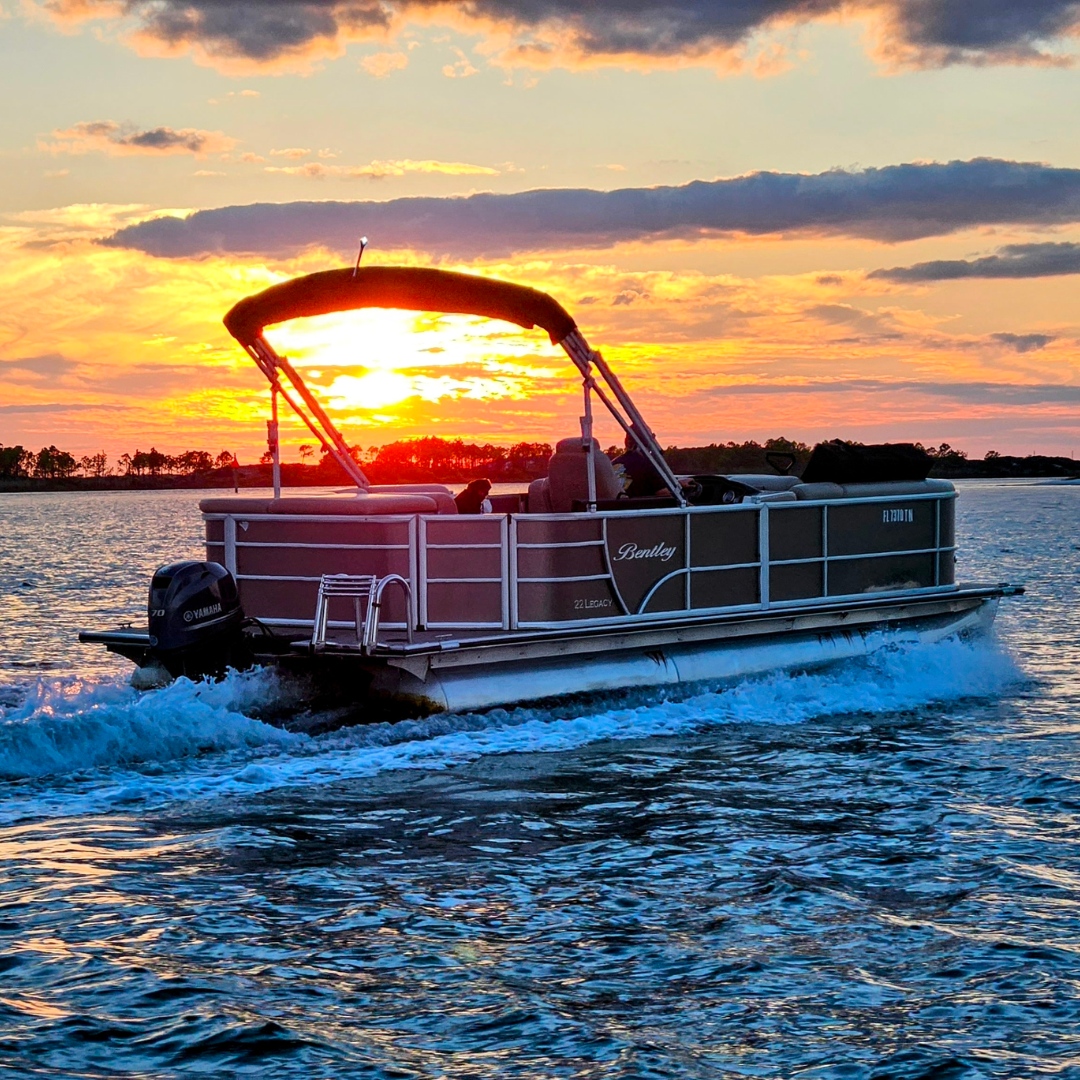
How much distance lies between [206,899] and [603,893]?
1948 mm

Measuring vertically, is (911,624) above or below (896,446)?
below

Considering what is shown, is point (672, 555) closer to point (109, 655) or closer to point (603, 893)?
point (603, 893)

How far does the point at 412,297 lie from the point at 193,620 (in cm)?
301

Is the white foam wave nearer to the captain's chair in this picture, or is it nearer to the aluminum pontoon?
the aluminum pontoon

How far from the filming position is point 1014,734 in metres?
11.9

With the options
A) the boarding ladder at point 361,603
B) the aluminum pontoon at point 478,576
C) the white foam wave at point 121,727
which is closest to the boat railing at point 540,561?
the aluminum pontoon at point 478,576

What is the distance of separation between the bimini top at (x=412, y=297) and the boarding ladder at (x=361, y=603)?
2169 mm

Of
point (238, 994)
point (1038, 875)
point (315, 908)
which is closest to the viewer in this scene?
point (238, 994)

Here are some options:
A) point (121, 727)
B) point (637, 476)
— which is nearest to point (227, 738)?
point (121, 727)

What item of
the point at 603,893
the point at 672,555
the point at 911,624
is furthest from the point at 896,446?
the point at 603,893

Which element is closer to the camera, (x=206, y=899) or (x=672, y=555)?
(x=206, y=899)

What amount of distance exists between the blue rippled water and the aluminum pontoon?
1.22 ft

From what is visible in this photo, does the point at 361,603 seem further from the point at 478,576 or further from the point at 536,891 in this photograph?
the point at 536,891

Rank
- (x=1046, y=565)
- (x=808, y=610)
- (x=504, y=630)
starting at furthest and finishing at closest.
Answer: (x=1046, y=565), (x=808, y=610), (x=504, y=630)
